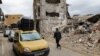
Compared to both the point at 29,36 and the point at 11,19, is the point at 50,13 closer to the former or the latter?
the point at 11,19

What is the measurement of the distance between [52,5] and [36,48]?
134 feet

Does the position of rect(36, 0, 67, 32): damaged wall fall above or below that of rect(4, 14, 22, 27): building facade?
above

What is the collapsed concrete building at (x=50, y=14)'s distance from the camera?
55562 mm

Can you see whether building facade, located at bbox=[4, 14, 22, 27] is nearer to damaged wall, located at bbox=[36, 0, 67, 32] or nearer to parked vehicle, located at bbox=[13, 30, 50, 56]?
damaged wall, located at bbox=[36, 0, 67, 32]

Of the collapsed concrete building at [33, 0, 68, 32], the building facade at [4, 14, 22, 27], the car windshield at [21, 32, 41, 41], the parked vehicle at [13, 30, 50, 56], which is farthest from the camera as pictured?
the building facade at [4, 14, 22, 27]

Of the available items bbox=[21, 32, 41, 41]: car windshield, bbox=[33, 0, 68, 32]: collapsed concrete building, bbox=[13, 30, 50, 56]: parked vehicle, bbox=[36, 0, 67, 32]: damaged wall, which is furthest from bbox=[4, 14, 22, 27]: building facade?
bbox=[13, 30, 50, 56]: parked vehicle

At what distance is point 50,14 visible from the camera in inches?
2207

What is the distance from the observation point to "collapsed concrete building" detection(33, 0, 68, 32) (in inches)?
2188

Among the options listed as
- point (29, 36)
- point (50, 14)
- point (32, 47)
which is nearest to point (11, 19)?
point (50, 14)

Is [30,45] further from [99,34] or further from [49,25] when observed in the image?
[49,25]

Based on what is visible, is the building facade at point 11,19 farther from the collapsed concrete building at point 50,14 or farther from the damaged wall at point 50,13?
the damaged wall at point 50,13

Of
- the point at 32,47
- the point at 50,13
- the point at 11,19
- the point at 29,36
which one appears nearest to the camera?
the point at 32,47

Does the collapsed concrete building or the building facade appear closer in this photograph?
the collapsed concrete building

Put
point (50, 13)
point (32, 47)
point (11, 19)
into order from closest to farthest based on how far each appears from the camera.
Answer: point (32, 47) < point (50, 13) < point (11, 19)
